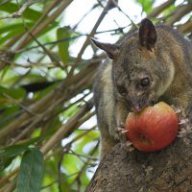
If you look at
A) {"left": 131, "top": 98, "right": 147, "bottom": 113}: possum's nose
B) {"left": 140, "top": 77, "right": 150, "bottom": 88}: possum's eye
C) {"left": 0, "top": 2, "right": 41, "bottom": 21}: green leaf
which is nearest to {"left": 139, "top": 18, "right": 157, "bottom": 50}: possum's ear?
{"left": 140, "top": 77, "right": 150, "bottom": 88}: possum's eye

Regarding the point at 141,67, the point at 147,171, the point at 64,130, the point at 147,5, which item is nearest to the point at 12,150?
the point at 64,130

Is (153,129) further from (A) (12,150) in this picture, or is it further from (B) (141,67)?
(A) (12,150)

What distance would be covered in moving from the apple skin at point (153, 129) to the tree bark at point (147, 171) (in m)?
0.06

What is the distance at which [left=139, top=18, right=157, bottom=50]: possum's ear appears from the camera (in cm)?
415

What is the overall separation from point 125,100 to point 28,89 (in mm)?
2087

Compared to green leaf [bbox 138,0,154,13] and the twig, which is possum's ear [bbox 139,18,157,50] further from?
the twig

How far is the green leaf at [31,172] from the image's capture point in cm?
438

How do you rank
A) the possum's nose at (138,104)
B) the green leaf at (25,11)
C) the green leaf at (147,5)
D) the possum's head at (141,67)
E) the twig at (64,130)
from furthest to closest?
1. the green leaf at (25,11)
2. the green leaf at (147,5)
3. the twig at (64,130)
4. the possum's head at (141,67)
5. the possum's nose at (138,104)

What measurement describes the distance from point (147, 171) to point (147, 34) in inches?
35.9

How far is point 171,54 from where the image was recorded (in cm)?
455

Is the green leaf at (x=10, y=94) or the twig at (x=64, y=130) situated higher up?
the green leaf at (x=10, y=94)

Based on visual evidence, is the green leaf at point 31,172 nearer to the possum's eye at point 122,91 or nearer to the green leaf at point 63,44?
the possum's eye at point 122,91

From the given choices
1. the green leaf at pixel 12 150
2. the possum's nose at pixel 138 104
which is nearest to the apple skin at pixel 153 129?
the possum's nose at pixel 138 104

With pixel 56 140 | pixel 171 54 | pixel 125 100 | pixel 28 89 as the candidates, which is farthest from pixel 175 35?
pixel 28 89
